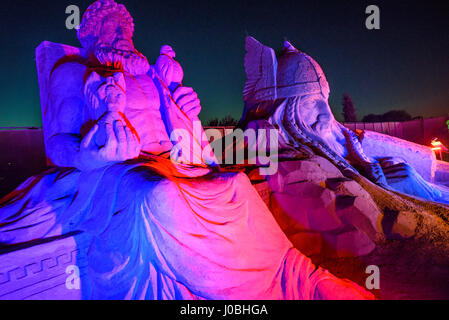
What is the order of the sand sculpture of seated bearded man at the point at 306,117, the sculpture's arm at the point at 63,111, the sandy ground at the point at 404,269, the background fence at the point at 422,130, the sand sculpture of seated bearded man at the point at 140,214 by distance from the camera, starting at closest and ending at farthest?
the sand sculpture of seated bearded man at the point at 140,214 → the sculpture's arm at the point at 63,111 → the sandy ground at the point at 404,269 → the sand sculpture of seated bearded man at the point at 306,117 → the background fence at the point at 422,130

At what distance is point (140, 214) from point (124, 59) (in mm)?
1734

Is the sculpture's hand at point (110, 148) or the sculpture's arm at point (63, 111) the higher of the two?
the sculpture's arm at point (63, 111)

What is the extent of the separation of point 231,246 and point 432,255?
227 centimetres

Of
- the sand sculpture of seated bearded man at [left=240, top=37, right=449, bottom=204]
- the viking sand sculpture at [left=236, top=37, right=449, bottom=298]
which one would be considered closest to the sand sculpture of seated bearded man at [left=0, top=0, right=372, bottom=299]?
the viking sand sculpture at [left=236, top=37, right=449, bottom=298]

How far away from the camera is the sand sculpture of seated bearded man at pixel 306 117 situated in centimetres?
398

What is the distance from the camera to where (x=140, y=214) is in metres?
1.56

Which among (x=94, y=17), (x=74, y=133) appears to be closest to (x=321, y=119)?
(x=94, y=17)

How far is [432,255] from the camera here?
267cm

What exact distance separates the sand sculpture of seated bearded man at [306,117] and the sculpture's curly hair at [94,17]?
2.30 m

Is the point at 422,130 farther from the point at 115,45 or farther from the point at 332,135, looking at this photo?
the point at 115,45
